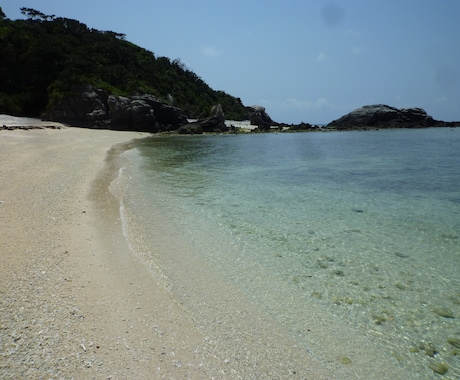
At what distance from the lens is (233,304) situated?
200 inches

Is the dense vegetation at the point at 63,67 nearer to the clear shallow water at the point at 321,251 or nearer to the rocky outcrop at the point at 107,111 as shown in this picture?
the rocky outcrop at the point at 107,111

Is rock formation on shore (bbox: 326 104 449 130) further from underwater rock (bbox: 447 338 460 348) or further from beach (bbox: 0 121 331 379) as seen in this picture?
underwater rock (bbox: 447 338 460 348)

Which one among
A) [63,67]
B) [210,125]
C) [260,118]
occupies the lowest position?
[210,125]

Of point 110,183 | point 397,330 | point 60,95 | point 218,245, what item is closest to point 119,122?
point 60,95

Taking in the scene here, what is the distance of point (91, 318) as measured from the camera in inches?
173

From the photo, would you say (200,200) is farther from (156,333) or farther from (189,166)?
(189,166)

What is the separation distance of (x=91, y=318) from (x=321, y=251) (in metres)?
4.73

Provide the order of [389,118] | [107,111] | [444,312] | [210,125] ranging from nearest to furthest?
1. [444,312]
2. [107,111]
3. [210,125]
4. [389,118]

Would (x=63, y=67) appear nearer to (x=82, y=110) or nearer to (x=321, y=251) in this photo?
(x=82, y=110)

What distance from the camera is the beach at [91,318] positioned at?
3572 mm

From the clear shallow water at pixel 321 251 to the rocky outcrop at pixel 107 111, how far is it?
38.0 meters

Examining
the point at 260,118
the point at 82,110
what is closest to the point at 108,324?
the point at 82,110

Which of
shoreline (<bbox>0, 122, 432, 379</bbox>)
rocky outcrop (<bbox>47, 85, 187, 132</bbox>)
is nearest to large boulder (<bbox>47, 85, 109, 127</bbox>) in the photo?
rocky outcrop (<bbox>47, 85, 187, 132</bbox>)

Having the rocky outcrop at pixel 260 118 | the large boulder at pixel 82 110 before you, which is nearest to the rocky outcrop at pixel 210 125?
the large boulder at pixel 82 110
